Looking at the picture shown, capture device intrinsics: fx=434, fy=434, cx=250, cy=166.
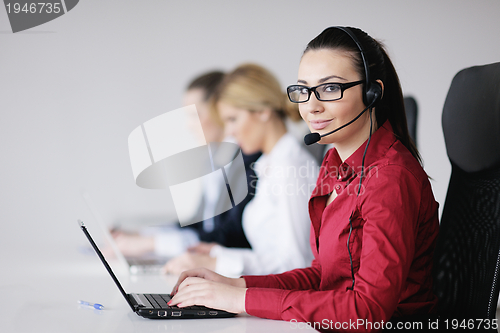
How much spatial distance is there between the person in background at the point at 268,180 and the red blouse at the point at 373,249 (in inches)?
24.8

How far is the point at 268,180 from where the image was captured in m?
2.11

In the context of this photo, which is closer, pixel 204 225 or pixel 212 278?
pixel 212 278

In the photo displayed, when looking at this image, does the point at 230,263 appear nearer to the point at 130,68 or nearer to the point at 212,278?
the point at 212,278

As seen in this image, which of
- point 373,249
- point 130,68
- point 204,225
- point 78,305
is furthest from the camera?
point 130,68

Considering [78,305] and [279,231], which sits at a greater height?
[78,305]

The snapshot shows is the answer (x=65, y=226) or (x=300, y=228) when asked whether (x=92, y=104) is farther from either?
(x=300, y=228)

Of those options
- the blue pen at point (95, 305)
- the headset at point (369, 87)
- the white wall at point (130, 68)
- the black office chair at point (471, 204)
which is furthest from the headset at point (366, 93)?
the white wall at point (130, 68)

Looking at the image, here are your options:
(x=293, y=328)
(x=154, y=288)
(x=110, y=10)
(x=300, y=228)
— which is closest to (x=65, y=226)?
(x=110, y=10)

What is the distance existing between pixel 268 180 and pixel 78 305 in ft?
4.34

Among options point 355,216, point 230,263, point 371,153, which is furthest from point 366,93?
point 230,263

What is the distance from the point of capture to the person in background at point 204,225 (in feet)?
6.53

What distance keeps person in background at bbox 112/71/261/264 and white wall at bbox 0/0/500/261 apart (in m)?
0.21

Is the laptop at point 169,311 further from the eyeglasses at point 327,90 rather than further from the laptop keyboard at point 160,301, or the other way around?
the eyeglasses at point 327,90

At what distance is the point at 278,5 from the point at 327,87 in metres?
2.38
